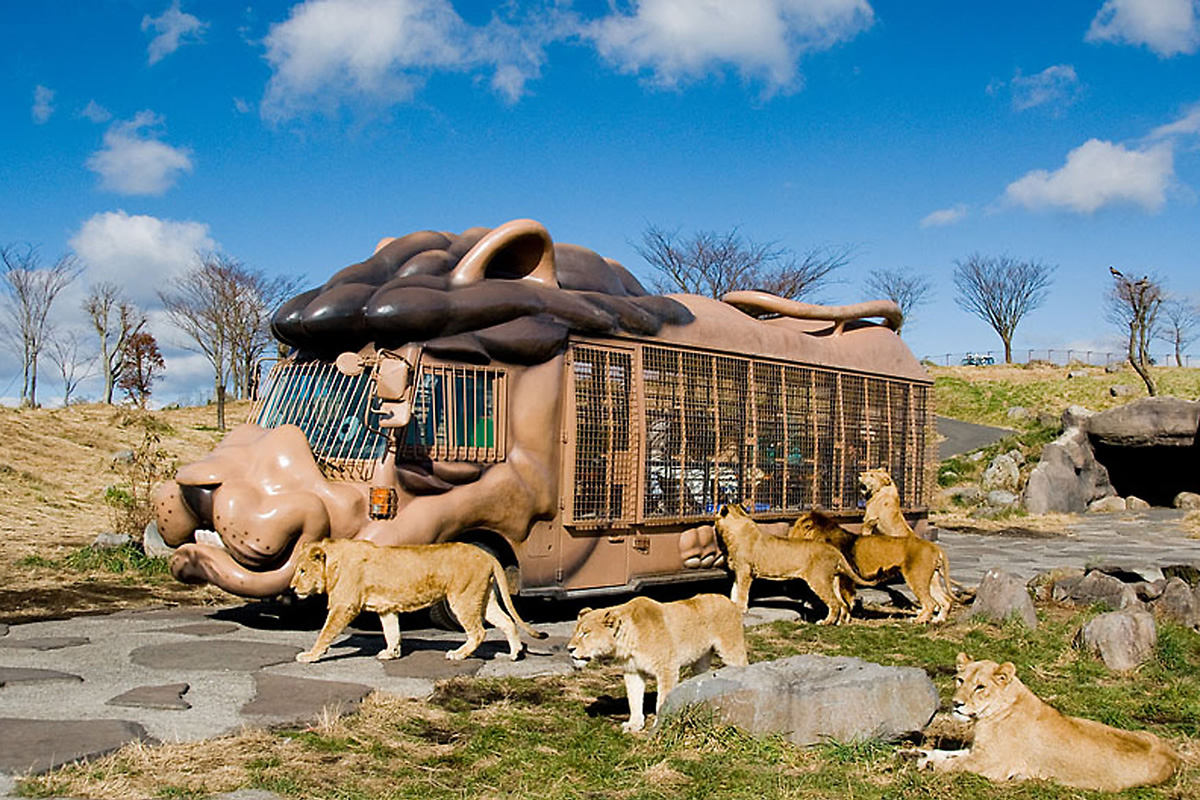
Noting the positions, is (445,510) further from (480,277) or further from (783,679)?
(783,679)

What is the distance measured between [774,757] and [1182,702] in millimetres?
3405

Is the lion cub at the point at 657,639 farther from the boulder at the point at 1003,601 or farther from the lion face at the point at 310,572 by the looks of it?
the boulder at the point at 1003,601

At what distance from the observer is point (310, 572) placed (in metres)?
7.45

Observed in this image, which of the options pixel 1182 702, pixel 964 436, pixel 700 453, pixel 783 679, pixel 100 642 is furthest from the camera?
pixel 964 436

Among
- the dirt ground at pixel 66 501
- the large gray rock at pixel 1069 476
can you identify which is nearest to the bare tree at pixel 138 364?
the dirt ground at pixel 66 501

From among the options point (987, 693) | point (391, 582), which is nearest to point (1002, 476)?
point (391, 582)

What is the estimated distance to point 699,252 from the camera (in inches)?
1321

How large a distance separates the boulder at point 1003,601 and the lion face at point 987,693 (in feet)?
15.6

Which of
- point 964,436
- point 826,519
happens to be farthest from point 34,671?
point 964,436

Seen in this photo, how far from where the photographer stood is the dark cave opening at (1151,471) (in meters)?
26.4

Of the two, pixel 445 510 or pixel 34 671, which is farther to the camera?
pixel 445 510

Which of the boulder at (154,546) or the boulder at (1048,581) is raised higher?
the boulder at (154,546)

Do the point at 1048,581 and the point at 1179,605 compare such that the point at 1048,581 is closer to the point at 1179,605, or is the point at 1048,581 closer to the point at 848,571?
the point at 1179,605

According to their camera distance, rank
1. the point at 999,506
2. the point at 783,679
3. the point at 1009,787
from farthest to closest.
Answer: the point at 999,506, the point at 783,679, the point at 1009,787
